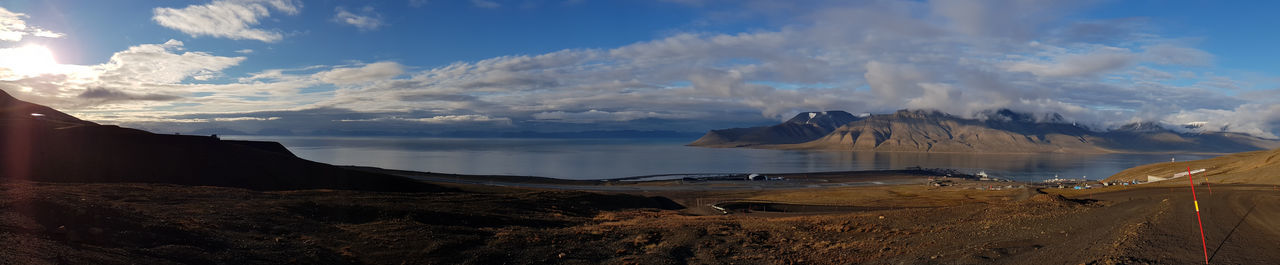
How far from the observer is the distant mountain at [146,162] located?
139ft

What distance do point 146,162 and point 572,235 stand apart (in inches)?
1766

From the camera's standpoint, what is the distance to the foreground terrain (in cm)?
1491

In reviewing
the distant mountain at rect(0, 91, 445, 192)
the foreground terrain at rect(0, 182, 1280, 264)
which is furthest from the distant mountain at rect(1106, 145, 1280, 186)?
the distant mountain at rect(0, 91, 445, 192)

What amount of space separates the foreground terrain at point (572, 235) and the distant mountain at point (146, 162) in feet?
65.0

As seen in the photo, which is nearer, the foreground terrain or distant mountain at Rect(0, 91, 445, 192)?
the foreground terrain

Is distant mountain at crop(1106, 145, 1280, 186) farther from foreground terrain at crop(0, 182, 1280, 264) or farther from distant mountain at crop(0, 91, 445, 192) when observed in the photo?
distant mountain at crop(0, 91, 445, 192)

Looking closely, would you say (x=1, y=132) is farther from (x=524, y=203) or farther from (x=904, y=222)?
(x=904, y=222)

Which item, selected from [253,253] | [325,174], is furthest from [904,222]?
[325,174]

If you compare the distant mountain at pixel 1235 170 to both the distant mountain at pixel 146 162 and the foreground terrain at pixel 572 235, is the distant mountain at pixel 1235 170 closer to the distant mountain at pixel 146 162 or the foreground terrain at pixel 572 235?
the foreground terrain at pixel 572 235

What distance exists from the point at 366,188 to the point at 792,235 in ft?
143

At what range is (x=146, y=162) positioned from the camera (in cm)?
4719

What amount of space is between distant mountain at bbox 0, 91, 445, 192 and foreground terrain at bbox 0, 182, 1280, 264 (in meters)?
19.8

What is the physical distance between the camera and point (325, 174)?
55.4 meters

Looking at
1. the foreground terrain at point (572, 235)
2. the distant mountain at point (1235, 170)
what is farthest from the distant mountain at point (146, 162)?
the distant mountain at point (1235, 170)
